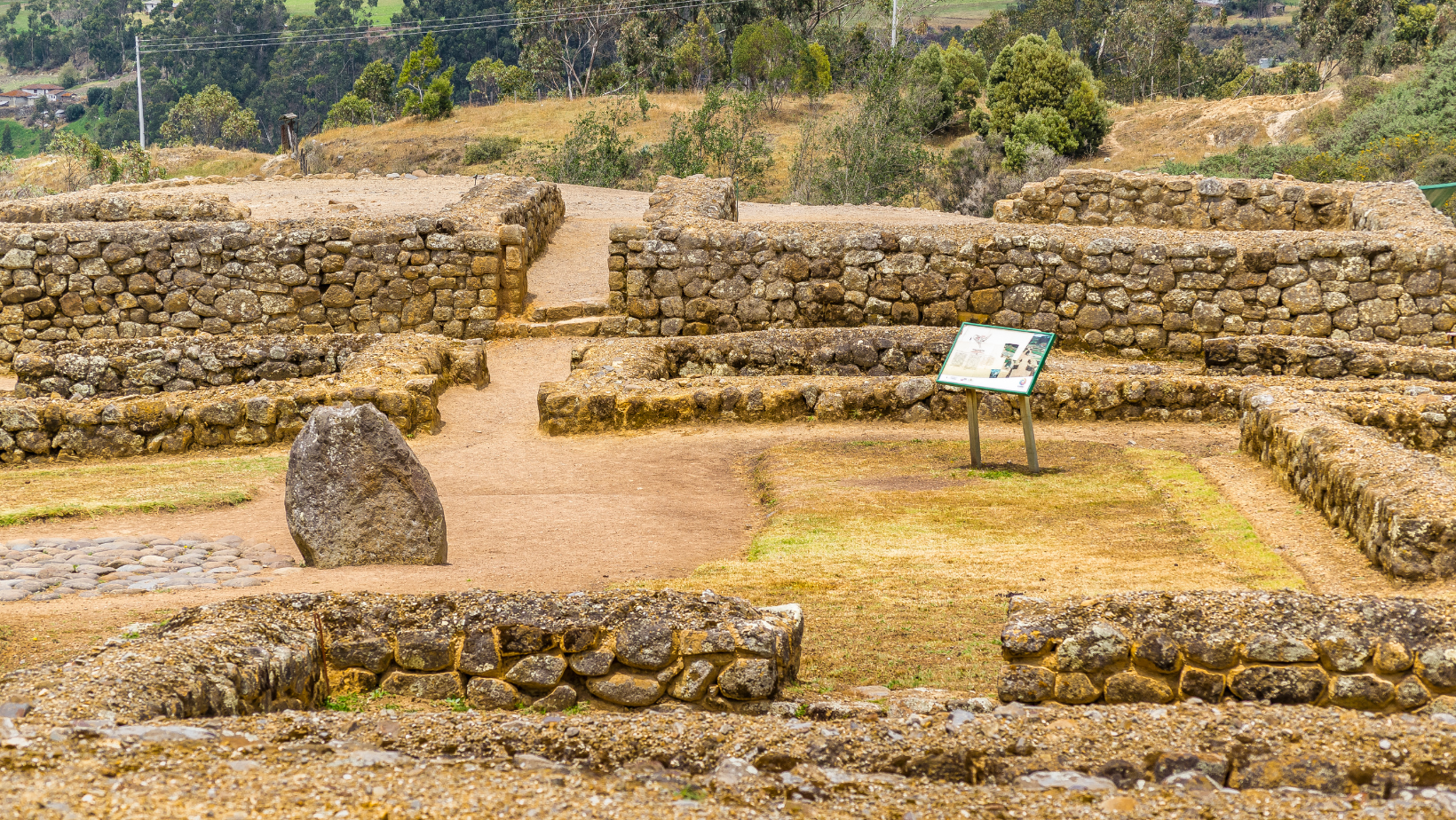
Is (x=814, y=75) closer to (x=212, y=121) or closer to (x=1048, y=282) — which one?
(x=212, y=121)

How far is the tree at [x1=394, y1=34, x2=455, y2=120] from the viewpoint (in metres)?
61.2

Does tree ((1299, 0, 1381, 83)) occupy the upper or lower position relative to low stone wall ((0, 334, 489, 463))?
upper

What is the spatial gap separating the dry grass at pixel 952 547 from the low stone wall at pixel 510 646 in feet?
2.07

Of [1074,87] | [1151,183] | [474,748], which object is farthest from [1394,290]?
[1074,87]

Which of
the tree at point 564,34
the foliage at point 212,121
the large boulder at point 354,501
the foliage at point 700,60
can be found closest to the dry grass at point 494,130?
the foliage at point 700,60

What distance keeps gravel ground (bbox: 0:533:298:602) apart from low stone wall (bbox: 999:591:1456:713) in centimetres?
464

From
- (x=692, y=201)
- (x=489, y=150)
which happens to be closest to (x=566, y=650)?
(x=692, y=201)

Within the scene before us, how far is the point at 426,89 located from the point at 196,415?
57200 mm

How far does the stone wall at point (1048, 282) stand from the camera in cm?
1470

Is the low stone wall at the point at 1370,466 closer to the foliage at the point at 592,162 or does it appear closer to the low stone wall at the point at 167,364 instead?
the low stone wall at the point at 167,364

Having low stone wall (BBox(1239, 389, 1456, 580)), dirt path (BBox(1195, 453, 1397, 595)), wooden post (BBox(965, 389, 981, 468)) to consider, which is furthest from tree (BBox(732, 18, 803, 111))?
dirt path (BBox(1195, 453, 1397, 595))

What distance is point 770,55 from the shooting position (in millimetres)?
58656

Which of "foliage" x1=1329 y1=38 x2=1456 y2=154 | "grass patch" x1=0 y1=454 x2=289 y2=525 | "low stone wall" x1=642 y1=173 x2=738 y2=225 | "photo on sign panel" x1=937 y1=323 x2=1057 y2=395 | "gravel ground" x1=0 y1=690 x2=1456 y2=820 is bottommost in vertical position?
"grass patch" x1=0 y1=454 x2=289 y2=525

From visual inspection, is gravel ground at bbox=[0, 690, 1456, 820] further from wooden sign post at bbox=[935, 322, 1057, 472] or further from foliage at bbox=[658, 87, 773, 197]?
foliage at bbox=[658, 87, 773, 197]
